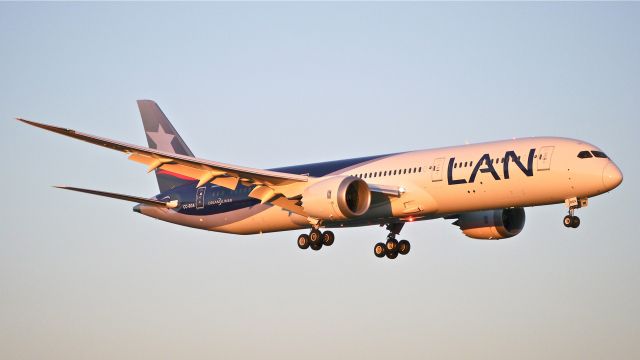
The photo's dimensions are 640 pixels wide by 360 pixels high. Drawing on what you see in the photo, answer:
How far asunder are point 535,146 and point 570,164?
196 centimetres

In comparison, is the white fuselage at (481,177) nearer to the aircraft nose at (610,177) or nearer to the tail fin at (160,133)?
the aircraft nose at (610,177)

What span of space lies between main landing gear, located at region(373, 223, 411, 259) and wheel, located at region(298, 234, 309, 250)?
4.95 m

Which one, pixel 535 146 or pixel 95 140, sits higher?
pixel 535 146

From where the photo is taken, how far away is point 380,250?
63500mm

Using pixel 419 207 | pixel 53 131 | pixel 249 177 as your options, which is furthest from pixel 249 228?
pixel 53 131

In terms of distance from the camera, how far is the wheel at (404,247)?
6356 centimetres

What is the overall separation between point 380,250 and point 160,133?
51.0ft

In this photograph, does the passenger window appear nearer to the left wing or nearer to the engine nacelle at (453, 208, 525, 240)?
the left wing

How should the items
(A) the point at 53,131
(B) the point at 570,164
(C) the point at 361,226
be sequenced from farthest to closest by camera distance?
(C) the point at 361,226 < (B) the point at 570,164 < (A) the point at 53,131

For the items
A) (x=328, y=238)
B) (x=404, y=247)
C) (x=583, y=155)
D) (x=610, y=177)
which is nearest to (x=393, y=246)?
(x=404, y=247)

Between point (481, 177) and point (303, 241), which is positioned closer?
point (481, 177)

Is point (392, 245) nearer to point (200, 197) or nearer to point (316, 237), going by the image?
point (316, 237)

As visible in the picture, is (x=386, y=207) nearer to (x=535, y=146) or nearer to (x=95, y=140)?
(x=535, y=146)

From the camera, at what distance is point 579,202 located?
54.1m
